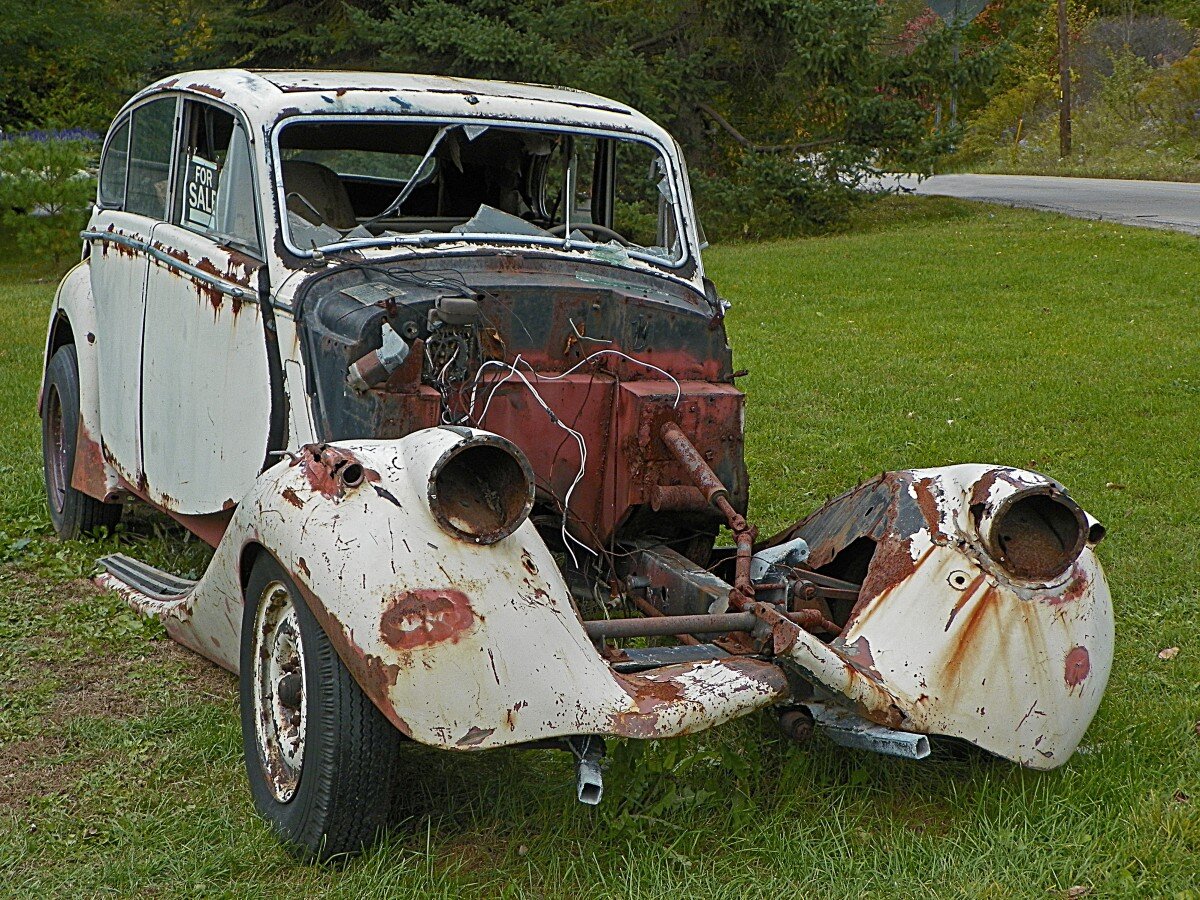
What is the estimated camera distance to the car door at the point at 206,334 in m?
4.52

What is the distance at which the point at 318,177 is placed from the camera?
16.8ft

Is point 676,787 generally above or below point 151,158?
below

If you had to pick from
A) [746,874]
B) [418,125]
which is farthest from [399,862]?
[418,125]

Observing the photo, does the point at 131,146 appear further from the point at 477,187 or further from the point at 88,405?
the point at 477,187

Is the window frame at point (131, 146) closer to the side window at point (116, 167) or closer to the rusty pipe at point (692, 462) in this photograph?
the side window at point (116, 167)

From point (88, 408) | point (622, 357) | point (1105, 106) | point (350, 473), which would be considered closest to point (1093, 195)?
point (1105, 106)

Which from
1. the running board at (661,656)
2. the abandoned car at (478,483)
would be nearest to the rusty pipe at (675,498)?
the abandoned car at (478,483)

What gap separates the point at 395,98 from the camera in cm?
476

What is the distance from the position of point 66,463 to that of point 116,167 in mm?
1326

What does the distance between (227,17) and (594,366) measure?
55.7 feet

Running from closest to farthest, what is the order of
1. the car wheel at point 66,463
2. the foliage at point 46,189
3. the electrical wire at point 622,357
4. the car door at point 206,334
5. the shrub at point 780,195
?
the electrical wire at point 622,357 < the car door at point 206,334 < the car wheel at point 66,463 < the foliage at point 46,189 < the shrub at point 780,195

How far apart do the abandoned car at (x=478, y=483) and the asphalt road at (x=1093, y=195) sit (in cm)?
1344

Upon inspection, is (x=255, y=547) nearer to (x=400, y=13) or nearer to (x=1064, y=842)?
(x=1064, y=842)

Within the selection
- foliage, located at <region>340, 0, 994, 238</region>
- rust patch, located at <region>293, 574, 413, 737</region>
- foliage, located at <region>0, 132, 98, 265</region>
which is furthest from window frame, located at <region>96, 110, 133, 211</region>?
foliage, located at <region>0, 132, 98, 265</region>
